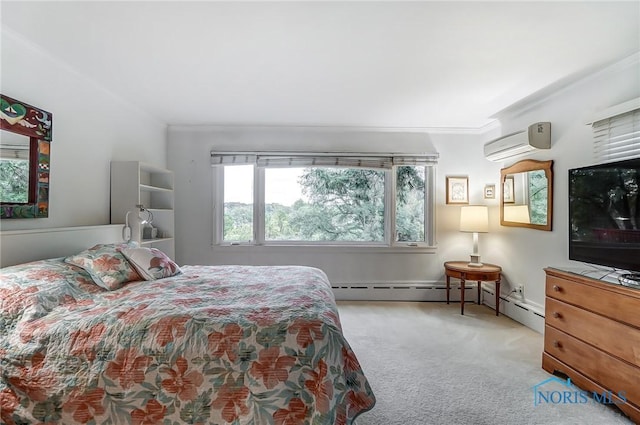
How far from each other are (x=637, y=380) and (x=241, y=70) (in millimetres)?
3347

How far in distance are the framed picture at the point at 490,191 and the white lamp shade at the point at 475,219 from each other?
0.84 feet

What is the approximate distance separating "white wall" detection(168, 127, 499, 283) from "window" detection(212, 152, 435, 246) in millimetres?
160

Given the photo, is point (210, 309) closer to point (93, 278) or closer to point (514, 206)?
point (93, 278)

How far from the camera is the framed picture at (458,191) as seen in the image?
4.15 meters

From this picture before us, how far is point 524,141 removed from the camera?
3.06 m

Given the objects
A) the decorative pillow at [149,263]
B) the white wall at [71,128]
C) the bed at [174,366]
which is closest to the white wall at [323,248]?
the white wall at [71,128]

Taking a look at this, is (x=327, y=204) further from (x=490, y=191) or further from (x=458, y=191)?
(x=490, y=191)

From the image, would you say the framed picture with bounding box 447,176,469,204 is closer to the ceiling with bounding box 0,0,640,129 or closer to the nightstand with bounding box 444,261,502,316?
the nightstand with bounding box 444,261,502,316

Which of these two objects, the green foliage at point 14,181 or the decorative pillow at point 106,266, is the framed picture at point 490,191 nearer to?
the decorative pillow at point 106,266

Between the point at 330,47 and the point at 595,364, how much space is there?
2.77 metres

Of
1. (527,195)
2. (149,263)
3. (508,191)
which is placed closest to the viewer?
(149,263)

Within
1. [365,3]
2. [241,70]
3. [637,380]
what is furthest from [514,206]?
[241,70]

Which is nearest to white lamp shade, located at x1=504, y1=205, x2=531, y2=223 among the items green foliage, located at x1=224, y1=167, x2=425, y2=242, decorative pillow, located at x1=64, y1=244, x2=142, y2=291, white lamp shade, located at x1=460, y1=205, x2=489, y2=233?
white lamp shade, located at x1=460, y1=205, x2=489, y2=233

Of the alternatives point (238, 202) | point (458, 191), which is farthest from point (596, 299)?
point (238, 202)
